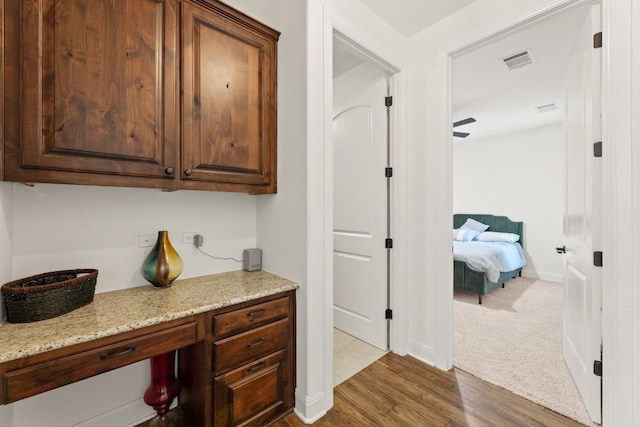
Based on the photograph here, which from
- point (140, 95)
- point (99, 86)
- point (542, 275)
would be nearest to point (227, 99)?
point (140, 95)

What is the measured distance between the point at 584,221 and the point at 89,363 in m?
2.67

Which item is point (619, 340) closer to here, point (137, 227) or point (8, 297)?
point (137, 227)

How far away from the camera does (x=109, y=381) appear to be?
148 centimetres

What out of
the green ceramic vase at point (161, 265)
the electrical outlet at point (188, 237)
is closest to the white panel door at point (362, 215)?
the electrical outlet at point (188, 237)

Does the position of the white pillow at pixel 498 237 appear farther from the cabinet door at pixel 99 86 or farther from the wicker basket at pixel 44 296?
the wicker basket at pixel 44 296

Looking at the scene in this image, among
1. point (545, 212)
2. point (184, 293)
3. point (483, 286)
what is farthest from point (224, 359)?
point (545, 212)

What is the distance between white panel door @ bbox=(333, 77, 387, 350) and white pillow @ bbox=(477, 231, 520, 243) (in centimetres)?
362

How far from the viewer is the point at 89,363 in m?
1.02

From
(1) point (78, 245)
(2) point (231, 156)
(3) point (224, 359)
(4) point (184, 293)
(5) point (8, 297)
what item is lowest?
(3) point (224, 359)

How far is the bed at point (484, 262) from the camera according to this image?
11.4 feet

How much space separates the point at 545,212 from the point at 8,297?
6629 mm

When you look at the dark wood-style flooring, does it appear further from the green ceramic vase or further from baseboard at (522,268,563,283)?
baseboard at (522,268,563,283)

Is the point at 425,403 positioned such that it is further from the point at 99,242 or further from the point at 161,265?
the point at 99,242

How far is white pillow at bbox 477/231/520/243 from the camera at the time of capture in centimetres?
482
